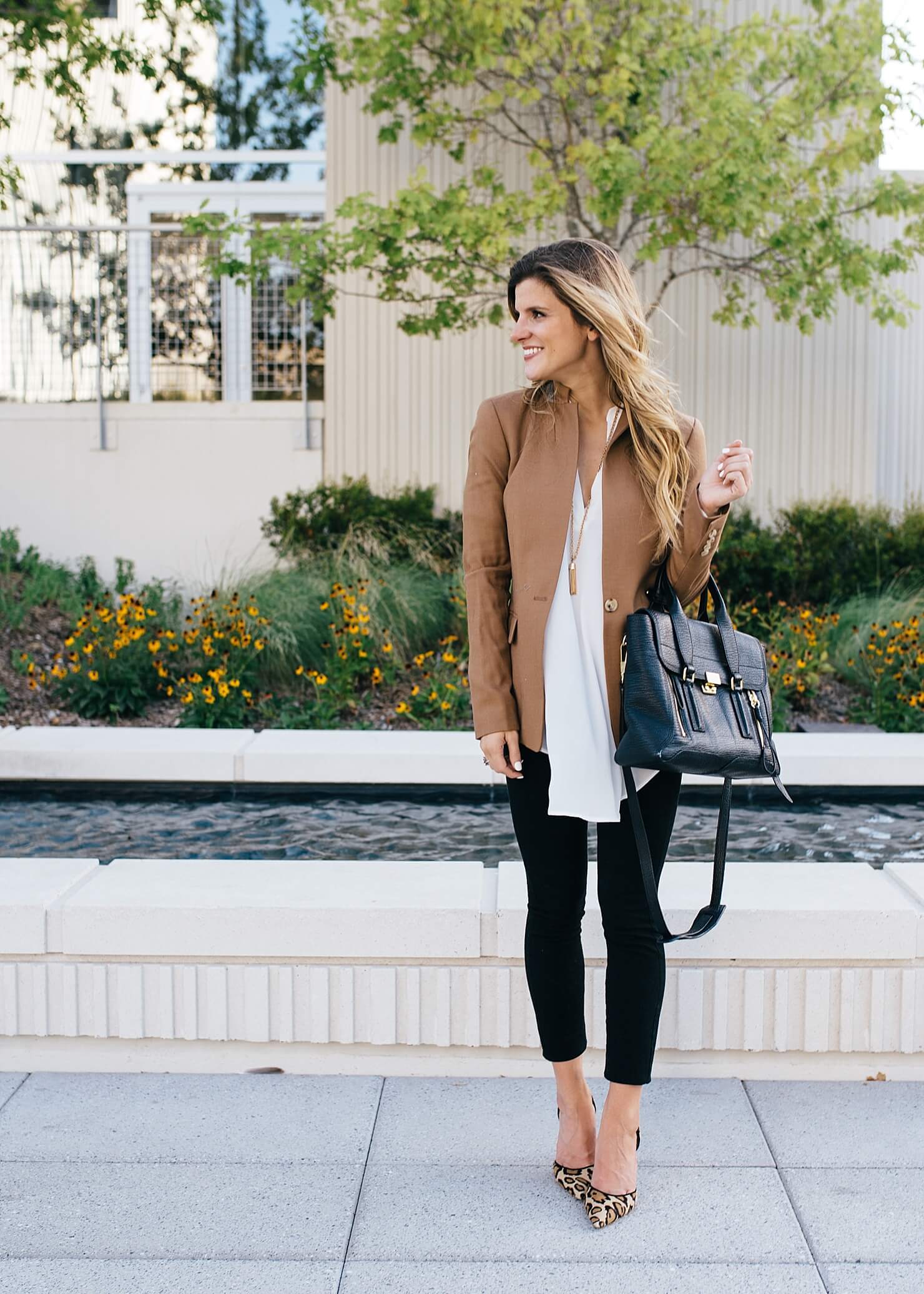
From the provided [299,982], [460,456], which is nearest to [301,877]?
[299,982]

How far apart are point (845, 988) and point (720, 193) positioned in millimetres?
5545

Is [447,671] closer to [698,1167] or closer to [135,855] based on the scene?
[135,855]

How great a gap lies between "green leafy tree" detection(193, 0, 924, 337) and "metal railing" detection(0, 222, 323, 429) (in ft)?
4.74

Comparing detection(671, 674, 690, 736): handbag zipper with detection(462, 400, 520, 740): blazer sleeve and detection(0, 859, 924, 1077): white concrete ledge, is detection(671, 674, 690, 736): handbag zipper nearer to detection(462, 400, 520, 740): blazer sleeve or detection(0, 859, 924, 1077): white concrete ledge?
detection(462, 400, 520, 740): blazer sleeve

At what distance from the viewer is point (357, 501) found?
8930 mm

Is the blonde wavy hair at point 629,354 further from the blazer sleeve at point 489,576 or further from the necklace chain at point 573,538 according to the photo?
the blazer sleeve at point 489,576

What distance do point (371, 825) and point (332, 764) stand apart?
41cm

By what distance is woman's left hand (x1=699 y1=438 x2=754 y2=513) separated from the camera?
2.19 meters

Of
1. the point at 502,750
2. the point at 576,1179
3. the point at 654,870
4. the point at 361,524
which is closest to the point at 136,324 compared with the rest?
the point at 361,524

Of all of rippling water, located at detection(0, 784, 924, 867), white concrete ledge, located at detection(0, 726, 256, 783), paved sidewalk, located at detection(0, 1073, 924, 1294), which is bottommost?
paved sidewalk, located at detection(0, 1073, 924, 1294)

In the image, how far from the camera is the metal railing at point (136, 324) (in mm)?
9516

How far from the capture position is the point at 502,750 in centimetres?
232

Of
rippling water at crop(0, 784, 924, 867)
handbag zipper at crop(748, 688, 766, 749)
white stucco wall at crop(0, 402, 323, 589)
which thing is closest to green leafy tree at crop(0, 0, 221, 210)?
white stucco wall at crop(0, 402, 323, 589)

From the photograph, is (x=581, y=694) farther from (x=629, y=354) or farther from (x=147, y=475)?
(x=147, y=475)
